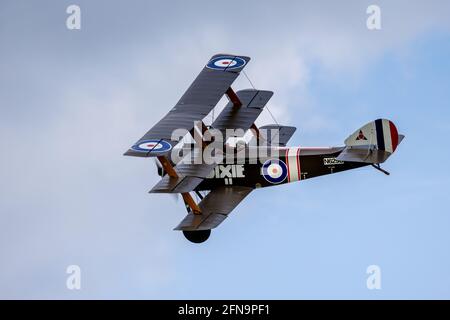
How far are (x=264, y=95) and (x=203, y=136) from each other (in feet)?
11.0

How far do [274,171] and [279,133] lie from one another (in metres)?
2.10

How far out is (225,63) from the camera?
40.4m

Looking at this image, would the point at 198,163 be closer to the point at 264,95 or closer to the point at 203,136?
the point at 203,136

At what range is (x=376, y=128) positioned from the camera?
36.3 m

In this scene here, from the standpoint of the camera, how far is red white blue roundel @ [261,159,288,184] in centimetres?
3744

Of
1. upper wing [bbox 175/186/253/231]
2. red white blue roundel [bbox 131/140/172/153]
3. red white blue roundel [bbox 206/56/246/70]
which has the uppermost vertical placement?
red white blue roundel [bbox 206/56/246/70]

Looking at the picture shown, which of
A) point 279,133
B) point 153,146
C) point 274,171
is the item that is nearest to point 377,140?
point 274,171

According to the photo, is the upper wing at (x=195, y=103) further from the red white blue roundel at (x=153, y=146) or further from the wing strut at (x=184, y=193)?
the wing strut at (x=184, y=193)

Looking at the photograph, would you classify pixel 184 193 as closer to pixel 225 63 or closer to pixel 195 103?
pixel 195 103

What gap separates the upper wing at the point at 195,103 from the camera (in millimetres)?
35031

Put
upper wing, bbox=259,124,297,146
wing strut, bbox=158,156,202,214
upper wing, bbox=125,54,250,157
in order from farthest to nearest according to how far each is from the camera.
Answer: upper wing, bbox=259,124,297,146 → wing strut, bbox=158,156,202,214 → upper wing, bbox=125,54,250,157

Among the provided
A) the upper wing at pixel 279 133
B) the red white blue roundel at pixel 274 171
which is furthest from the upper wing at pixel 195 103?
the red white blue roundel at pixel 274 171

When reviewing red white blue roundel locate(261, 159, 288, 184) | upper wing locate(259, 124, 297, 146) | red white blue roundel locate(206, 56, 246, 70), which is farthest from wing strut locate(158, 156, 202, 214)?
red white blue roundel locate(206, 56, 246, 70)

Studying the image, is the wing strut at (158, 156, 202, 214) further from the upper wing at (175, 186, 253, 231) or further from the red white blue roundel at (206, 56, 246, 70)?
the red white blue roundel at (206, 56, 246, 70)
